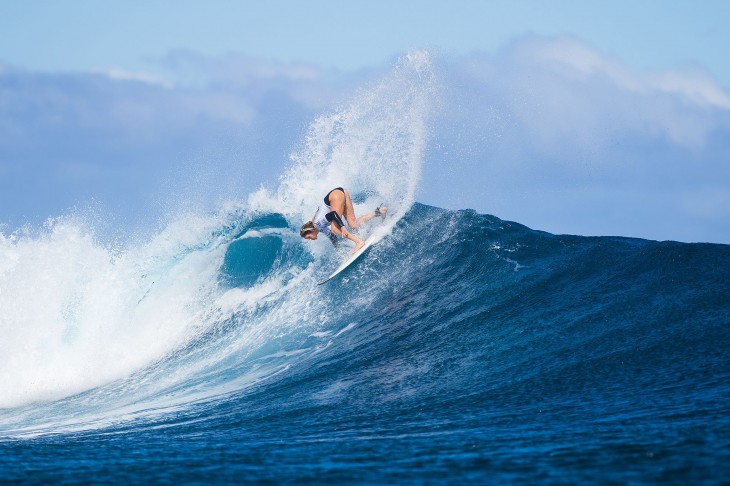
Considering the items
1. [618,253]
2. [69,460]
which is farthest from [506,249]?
[69,460]

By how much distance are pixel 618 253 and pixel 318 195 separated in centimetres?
630

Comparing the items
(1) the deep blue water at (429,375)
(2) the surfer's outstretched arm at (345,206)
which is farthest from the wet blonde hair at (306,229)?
(1) the deep blue water at (429,375)

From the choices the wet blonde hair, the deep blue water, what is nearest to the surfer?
the wet blonde hair

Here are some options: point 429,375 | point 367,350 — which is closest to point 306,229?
point 367,350

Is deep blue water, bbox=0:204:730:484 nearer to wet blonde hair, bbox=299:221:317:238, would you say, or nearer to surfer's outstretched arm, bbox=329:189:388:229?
surfer's outstretched arm, bbox=329:189:388:229

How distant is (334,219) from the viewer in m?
11.3

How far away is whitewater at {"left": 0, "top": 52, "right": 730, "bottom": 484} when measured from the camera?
379 cm

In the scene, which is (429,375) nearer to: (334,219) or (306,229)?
(306,229)

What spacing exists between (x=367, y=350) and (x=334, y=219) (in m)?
3.35

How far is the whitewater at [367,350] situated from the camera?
3.79 metres

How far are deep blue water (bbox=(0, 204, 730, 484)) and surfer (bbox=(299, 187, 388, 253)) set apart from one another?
1.88ft

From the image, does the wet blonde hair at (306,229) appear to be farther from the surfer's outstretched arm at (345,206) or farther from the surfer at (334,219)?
the surfer's outstretched arm at (345,206)

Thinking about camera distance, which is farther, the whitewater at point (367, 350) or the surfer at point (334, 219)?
the surfer at point (334, 219)

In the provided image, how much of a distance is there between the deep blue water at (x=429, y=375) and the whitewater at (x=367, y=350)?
3 cm
